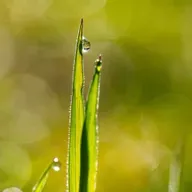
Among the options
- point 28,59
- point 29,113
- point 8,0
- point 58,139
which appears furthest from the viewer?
point 8,0

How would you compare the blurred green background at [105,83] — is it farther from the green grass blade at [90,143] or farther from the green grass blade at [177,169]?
the green grass blade at [90,143]

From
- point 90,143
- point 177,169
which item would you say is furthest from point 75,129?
point 177,169

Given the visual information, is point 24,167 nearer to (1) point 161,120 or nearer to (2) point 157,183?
(1) point 161,120

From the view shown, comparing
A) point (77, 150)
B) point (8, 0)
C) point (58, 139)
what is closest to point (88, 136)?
point (77, 150)

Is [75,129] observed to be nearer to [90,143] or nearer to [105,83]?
[90,143]

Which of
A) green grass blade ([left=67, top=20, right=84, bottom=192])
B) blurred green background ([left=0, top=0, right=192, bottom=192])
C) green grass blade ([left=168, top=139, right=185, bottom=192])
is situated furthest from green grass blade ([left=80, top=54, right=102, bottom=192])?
blurred green background ([left=0, top=0, right=192, bottom=192])

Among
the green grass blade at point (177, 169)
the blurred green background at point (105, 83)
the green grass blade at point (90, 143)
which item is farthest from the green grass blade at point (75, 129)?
the blurred green background at point (105, 83)
